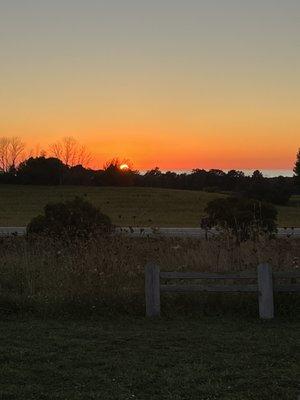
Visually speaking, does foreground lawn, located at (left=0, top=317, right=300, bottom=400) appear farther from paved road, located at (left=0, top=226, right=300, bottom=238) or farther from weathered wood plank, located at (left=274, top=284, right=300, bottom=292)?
paved road, located at (left=0, top=226, right=300, bottom=238)

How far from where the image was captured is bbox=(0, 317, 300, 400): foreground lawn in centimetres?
469

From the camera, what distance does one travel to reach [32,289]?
28.8 feet

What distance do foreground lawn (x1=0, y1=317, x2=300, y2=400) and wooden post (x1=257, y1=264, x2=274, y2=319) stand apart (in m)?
0.23

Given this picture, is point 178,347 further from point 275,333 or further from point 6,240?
point 6,240

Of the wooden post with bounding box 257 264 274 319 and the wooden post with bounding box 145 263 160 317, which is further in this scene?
the wooden post with bounding box 145 263 160 317

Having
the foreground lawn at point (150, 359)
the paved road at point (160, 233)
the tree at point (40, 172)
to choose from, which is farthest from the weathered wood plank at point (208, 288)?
the tree at point (40, 172)

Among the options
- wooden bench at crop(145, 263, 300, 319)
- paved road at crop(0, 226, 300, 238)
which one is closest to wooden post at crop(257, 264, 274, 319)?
wooden bench at crop(145, 263, 300, 319)

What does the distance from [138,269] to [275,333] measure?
317cm

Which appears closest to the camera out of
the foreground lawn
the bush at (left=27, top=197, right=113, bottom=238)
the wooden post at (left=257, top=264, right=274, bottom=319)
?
the foreground lawn

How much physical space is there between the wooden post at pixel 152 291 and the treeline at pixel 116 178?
69066 mm

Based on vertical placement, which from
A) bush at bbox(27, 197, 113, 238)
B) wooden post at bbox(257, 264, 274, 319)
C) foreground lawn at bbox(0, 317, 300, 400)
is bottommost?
foreground lawn at bbox(0, 317, 300, 400)

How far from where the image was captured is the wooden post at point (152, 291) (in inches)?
311

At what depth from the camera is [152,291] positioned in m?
7.95

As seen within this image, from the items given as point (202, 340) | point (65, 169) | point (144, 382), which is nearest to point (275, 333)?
point (202, 340)
